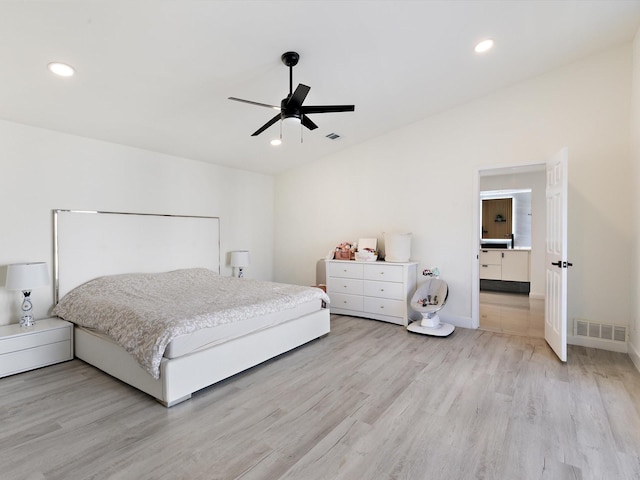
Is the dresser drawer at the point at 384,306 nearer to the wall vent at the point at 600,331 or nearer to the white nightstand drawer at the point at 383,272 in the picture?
the white nightstand drawer at the point at 383,272

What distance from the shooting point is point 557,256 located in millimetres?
3230

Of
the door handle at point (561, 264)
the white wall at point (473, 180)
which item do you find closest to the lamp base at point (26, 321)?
the white wall at point (473, 180)

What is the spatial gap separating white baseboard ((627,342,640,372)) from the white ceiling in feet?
10.1

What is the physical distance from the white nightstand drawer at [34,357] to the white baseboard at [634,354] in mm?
5414

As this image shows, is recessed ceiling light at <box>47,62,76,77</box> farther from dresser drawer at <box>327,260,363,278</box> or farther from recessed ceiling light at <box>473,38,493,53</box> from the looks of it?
dresser drawer at <box>327,260,363,278</box>

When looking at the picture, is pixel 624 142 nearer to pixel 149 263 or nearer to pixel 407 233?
pixel 407 233

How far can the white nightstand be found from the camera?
9.29 ft

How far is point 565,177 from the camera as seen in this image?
2.99 meters

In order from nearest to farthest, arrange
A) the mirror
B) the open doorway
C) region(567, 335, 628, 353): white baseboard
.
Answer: region(567, 335, 628, 353): white baseboard → the open doorway → the mirror

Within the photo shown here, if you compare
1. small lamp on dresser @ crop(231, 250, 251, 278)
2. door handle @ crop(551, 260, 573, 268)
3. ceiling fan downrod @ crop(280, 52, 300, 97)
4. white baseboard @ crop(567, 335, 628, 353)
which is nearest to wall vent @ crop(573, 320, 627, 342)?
white baseboard @ crop(567, 335, 628, 353)

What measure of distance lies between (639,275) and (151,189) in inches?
218

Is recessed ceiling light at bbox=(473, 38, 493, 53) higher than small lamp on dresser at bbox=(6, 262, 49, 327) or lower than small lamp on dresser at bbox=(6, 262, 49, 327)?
higher

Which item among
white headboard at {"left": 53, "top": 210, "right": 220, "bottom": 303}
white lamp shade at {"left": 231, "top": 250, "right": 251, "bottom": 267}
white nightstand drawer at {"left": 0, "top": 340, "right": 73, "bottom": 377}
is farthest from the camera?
white lamp shade at {"left": 231, "top": 250, "right": 251, "bottom": 267}

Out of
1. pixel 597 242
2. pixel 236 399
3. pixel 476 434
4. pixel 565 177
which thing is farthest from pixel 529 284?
pixel 236 399
